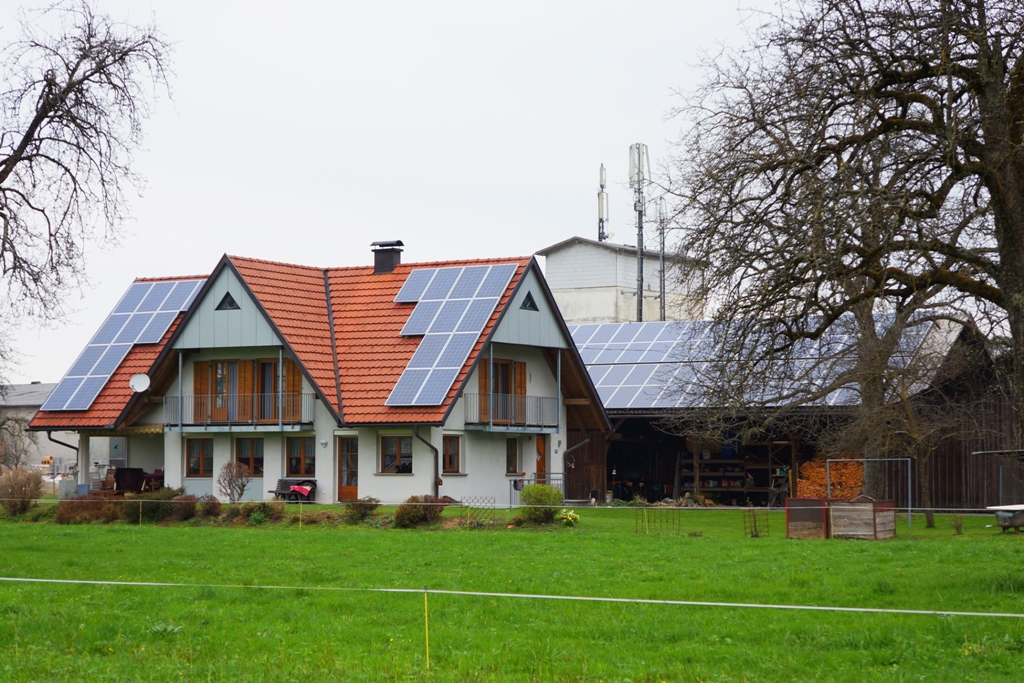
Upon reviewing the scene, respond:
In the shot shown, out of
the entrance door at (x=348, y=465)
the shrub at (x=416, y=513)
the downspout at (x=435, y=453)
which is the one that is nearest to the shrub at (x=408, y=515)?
the shrub at (x=416, y=513)

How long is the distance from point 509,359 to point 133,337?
39.5ft

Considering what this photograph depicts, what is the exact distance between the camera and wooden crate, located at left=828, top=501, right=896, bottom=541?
83.0ft

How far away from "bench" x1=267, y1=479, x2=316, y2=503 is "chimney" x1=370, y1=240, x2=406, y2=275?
806 cm

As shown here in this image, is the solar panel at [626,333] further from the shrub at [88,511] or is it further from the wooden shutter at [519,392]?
the shrub at [88,511]

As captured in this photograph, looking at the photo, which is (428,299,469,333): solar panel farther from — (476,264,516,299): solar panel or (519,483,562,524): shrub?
(519,483,562,524): shrub

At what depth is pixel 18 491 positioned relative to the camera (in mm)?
32344

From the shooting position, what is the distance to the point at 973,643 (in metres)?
12.0

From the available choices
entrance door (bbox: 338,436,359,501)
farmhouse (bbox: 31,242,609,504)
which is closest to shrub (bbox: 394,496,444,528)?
farmhouse (bbox: 31,242,609,504)

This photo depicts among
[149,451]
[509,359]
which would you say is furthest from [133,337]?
[509,359]

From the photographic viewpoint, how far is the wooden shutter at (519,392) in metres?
38.0

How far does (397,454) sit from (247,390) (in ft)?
16.9

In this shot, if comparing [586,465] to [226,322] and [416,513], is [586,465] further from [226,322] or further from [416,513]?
[416,513]

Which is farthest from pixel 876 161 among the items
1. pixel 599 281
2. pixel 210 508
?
pixel 599 281

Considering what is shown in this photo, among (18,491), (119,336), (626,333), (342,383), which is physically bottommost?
(18,491)
